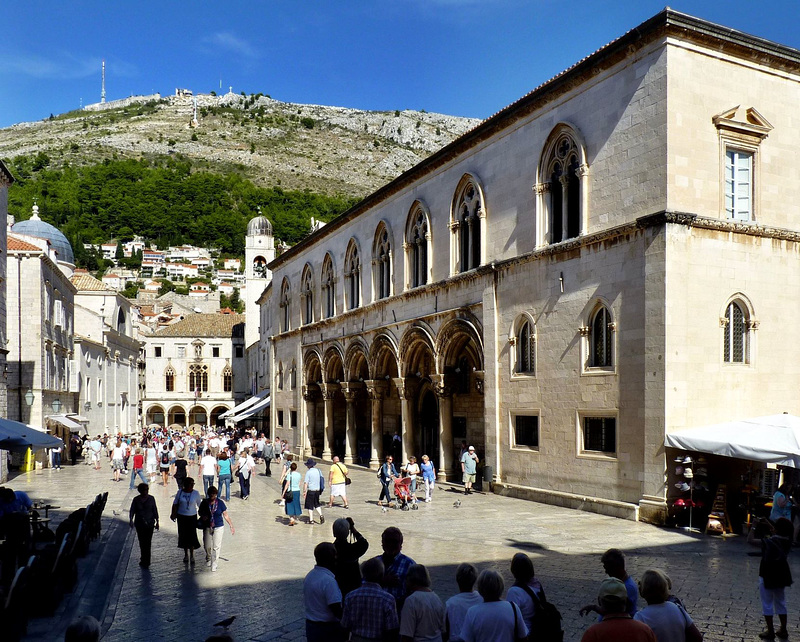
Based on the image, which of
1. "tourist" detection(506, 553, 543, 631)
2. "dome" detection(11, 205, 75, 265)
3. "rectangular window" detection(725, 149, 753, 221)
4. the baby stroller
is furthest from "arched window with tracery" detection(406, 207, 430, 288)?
"dome" detection(11, 205, 75, 265)

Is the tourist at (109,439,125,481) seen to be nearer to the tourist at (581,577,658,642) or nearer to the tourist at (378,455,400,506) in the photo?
the tourist at (378,455,400,506)

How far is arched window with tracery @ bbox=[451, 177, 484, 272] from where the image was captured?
24077 millimetres

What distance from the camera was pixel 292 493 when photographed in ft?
56.7

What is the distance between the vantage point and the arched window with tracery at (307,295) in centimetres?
4082

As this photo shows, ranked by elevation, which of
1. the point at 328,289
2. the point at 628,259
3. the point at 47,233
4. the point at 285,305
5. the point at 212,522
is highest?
the point at 47,233

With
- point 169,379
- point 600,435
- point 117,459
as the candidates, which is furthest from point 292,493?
point 169,379

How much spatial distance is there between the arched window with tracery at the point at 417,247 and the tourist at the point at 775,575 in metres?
19.5

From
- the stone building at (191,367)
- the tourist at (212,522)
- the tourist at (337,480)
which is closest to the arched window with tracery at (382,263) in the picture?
the tourist at (337,480)

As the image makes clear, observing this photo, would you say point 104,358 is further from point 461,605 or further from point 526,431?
point 461,605

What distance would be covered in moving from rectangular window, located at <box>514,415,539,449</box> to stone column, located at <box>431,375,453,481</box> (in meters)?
3.94

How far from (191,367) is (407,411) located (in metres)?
61.8

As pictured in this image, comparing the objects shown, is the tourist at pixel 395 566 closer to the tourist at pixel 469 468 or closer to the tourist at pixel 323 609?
the tourist at pixel 323 609

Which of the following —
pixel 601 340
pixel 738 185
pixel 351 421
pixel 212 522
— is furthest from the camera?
pixel 351 421

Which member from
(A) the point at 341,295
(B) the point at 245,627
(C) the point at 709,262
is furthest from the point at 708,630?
(A) the point at 341,295
